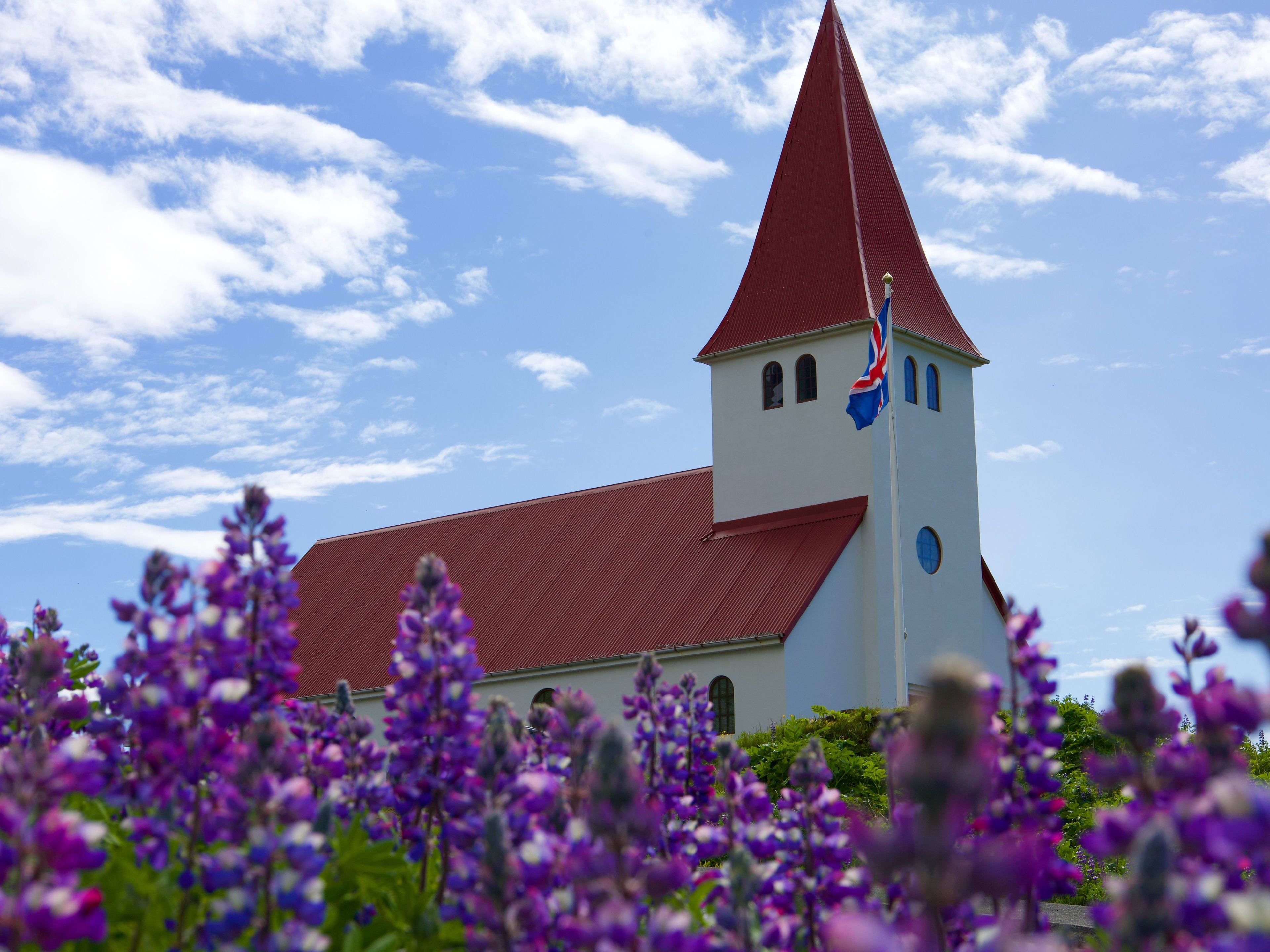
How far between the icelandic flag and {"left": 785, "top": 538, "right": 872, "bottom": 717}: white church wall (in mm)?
3368

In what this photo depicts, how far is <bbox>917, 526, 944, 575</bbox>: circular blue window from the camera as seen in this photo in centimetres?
2872

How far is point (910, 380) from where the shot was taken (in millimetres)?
29297

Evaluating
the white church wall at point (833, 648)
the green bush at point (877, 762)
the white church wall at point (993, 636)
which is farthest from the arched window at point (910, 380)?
the green bush at point (877, 762)

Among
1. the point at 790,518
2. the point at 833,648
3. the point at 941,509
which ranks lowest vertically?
the point at 833,648

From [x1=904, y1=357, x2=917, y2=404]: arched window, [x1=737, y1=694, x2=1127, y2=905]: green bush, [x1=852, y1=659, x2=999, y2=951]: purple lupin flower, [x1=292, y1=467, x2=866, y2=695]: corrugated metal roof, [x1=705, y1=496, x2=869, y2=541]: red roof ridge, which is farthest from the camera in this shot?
[x1=904, y1=357, x2=917, y2=404]: arched window

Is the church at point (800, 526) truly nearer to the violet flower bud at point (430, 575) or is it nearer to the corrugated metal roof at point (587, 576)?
the corrugated metal roof at point (587, 576)

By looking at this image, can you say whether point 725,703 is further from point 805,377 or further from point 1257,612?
point 1257,612

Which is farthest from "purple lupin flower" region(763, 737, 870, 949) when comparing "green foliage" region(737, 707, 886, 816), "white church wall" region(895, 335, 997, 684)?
"white church wall" region(895, 335, 997, 684)

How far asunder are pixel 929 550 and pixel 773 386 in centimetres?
500

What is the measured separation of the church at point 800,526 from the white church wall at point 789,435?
39mm

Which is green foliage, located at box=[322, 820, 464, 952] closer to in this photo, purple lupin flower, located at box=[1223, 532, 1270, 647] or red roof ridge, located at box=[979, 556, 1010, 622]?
purple lupin flower, located at box=[1223, 532, 1270, 647]

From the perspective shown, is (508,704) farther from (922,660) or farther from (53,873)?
(922,660)

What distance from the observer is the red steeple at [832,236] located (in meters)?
29.4

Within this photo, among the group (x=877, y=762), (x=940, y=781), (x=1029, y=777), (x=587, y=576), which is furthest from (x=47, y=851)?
(x=587, y=576)
